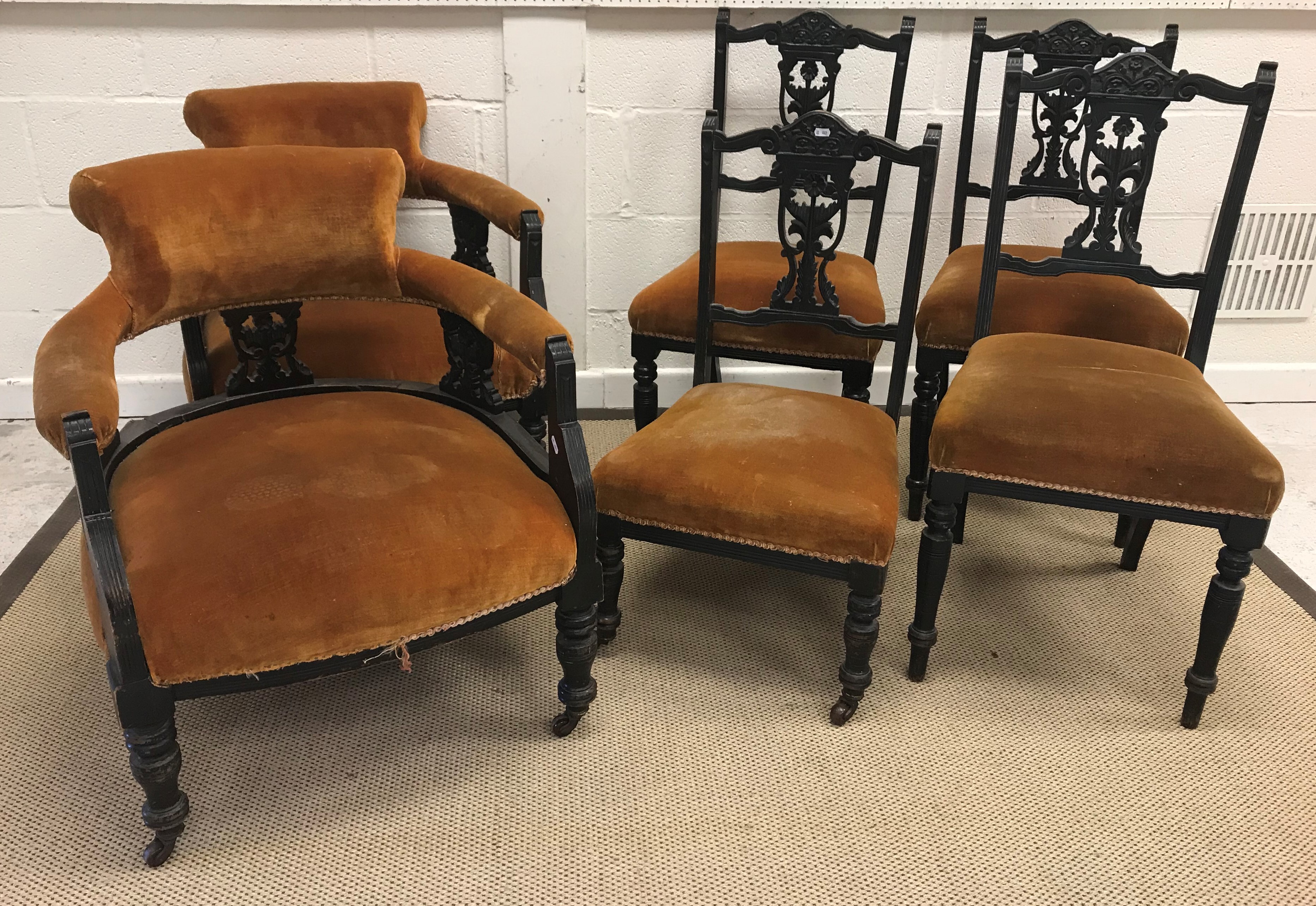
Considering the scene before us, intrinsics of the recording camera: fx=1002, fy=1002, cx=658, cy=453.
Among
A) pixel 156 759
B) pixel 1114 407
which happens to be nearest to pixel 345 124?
pixel 156 759

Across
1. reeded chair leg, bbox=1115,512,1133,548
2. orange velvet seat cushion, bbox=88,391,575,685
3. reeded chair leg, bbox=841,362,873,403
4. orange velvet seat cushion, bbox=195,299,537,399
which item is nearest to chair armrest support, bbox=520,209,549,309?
orange velvet seat cushion, bbox=195,299,537,399

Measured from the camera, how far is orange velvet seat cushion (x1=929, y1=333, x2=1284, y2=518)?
61.2 inches

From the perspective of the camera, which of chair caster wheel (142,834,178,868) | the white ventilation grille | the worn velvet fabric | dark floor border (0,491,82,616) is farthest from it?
the white ventilation grille

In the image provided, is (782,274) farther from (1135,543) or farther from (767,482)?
(1135,543)

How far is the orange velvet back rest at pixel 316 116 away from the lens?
7.09 feet

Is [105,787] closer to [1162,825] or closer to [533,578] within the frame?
[533,578]

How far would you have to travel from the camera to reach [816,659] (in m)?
1.91

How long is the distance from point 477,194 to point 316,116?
0.44 meters

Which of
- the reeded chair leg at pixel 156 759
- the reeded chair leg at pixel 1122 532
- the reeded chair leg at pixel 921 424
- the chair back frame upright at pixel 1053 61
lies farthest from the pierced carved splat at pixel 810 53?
the reeded chair leg at pixel 156 759

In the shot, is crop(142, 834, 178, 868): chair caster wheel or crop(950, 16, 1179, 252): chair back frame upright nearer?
crop(142, 834, 178, 868): chair caster wheel

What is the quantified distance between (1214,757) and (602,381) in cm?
176

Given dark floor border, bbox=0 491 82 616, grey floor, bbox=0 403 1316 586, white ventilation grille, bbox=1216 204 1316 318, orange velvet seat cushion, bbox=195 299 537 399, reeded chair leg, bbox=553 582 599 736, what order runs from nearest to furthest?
reeded chair leg, bbox=553 582 599 736 < orange velvet seat cushion, bbox=195 299 537 399 < dark floor border, bbox=0 491 82 616 < grey floor, bbox=0 403 1316 586 < white ventilation grille, bbox=1216 204 1316 318

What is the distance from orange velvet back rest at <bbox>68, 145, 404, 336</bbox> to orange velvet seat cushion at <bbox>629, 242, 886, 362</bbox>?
2.18 feet

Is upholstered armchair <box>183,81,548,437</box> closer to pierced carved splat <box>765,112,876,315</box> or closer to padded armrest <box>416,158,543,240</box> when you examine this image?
padded armrest <box>416,158,543,240</box>
